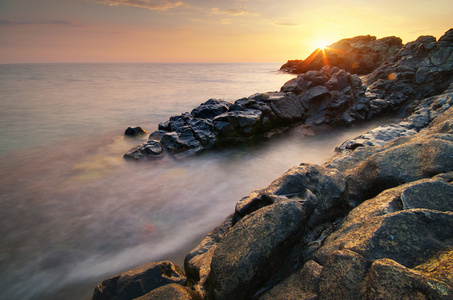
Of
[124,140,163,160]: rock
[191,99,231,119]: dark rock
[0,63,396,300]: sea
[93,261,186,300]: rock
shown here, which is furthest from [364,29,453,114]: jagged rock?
[93,261,186,300]: rock

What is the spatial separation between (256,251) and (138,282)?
7.53 ft

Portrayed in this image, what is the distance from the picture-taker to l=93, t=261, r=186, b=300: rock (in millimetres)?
4102

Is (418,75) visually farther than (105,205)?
Yes

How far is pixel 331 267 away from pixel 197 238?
14.9 ft

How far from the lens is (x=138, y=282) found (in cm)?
416

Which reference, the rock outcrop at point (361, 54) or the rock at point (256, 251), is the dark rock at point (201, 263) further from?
the rock outcrop at point (361, 54)

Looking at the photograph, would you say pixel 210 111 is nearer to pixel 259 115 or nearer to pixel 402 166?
pixel 259 115

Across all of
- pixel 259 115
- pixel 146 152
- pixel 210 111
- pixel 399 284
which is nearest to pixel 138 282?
pixel 399 284

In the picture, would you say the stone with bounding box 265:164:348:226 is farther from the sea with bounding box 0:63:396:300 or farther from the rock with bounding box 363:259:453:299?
the sea with bounding box 0:63:396:300

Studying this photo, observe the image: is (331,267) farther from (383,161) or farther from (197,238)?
(197,238)

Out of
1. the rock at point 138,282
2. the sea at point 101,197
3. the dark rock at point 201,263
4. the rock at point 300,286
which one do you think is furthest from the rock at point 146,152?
the rock at point 300,286

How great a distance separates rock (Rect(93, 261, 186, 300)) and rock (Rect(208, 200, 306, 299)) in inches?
42.2

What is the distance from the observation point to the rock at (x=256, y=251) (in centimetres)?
342

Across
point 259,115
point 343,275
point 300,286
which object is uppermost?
point 259,115
